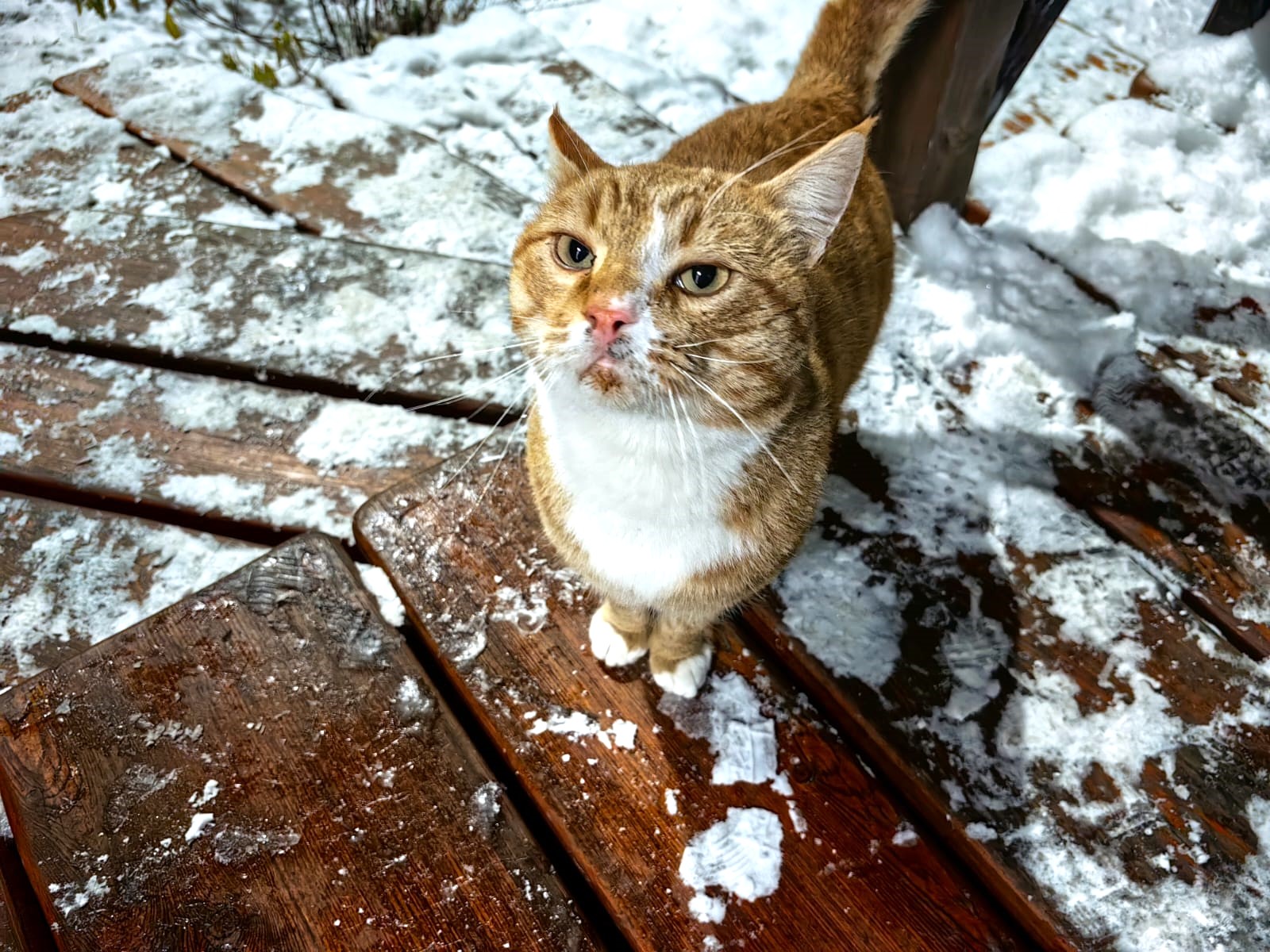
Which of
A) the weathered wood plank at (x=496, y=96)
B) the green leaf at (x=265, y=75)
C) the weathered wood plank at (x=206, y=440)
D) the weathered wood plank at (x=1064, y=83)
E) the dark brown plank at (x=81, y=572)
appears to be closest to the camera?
the dark brown plank at (x=81, y=572)

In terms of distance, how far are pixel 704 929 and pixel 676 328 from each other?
83cm

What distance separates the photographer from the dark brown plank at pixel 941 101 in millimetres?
1914

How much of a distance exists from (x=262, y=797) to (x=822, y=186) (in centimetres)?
118

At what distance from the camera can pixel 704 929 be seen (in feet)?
3.77

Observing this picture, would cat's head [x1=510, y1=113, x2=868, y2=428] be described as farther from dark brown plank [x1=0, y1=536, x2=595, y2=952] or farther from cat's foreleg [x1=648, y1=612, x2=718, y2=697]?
dark brown plank [x1=0, y1=536, x2=595, y2=952]

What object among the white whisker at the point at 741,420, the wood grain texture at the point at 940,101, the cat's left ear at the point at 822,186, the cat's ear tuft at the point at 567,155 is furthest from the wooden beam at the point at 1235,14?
the white whisker at the point at 741,420

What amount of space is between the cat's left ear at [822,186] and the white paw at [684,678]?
0.67 m

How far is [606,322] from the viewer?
A: 0.97m

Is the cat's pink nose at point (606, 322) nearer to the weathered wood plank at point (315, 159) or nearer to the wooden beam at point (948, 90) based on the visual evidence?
the weathered wood plank at point (315, 159)

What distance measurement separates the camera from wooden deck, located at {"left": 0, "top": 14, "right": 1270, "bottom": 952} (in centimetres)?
116

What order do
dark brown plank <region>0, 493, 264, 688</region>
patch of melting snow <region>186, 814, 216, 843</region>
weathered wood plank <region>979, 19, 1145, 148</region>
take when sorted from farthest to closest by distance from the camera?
weathered wood plank <region>979, 19, 1145, 148</region>
dark brown plank <region>0, 493, 264, 688</region>
patch of melting snow <region>186, 814, 216, 843</region>

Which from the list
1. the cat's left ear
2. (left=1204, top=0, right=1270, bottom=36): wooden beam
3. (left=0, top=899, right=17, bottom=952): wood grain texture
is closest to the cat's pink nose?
the cat's left ear

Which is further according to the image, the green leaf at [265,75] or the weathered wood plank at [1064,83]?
the green leaf at [265,75]

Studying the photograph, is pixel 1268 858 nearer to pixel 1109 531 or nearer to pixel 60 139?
pixel 1109 531
